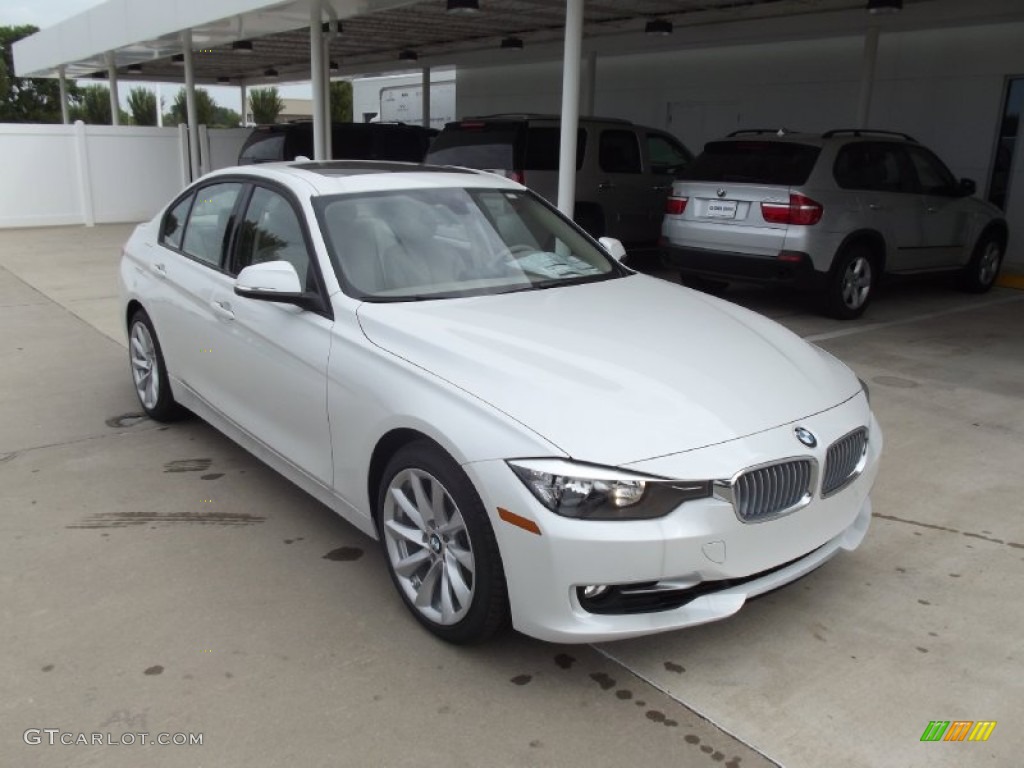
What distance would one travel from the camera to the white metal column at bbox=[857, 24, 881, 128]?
1223cm

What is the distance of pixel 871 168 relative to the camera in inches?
348

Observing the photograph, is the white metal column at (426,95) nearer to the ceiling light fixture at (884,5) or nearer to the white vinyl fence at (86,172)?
the white vinyl fence at (86,172)

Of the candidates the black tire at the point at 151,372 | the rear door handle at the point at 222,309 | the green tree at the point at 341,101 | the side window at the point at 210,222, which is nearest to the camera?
the rear door handle at the point at 222,309

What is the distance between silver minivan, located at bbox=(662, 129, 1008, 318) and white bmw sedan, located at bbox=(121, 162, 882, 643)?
13.8ft

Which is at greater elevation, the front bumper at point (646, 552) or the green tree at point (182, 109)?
the green tree at point (182, 109)

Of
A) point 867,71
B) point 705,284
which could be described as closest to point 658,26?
point 867,71

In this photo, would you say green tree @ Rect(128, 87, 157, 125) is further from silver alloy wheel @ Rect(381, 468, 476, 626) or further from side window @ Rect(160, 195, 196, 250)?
silver alloy wheel @ Rect(381, 468, 476, 626)

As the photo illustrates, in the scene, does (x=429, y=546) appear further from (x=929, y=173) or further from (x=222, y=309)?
(x=929, y=173)

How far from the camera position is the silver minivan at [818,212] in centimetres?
828

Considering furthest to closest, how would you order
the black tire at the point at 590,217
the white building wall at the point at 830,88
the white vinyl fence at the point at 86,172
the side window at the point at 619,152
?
the white vinyl fence at the point at 86,172
the white building wall at the point at 830,88
the side window at the point at 619,152
the black tire at the point at 590,217

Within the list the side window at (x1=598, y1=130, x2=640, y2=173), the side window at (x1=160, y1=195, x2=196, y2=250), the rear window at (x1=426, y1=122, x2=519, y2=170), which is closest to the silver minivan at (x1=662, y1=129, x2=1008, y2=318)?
the side window at (x1=598, y1=130, x2=640, y2=173)

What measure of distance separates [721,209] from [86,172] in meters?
14.3

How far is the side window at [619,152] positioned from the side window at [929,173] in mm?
3305

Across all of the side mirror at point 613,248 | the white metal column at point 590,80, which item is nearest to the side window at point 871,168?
the side mirror at point 613,248
